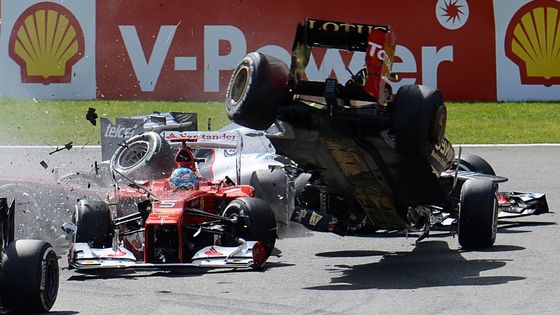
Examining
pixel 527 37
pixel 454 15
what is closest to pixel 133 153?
pixel 454 15

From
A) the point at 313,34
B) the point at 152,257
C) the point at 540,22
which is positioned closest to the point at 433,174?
the point at 313,34

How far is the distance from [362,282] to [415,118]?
134cm

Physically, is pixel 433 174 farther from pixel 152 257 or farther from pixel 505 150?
pixel 505 150

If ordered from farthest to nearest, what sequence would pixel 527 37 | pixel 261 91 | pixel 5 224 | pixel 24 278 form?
pixel 527 37 < pixel 261 91 < pixel 5 224 < pixel 24 278

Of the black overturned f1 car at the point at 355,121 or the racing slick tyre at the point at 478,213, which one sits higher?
the black overturned f1 car at the point at 355,121

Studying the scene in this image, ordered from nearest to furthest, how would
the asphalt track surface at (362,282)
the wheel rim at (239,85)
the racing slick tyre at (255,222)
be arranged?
the asphalt track surface at (362,282)
the wheel rim at (239,85)
the racing slick tyre at (255,222)

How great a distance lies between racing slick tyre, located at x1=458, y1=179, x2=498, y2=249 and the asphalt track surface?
0.39 ft

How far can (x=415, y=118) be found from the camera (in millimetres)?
10227

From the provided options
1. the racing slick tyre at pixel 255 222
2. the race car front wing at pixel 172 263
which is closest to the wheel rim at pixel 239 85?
the racing slick tyre at pixel 255 222

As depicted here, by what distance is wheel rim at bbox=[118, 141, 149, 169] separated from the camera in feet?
43.2

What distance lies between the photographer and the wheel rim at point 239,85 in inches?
418

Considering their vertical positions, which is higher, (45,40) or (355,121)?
(45,40)

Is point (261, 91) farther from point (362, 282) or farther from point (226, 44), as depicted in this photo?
point (226, 44)

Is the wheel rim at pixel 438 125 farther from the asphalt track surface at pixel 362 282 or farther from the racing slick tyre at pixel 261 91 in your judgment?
the racing slick tyre at pixel 261 91
